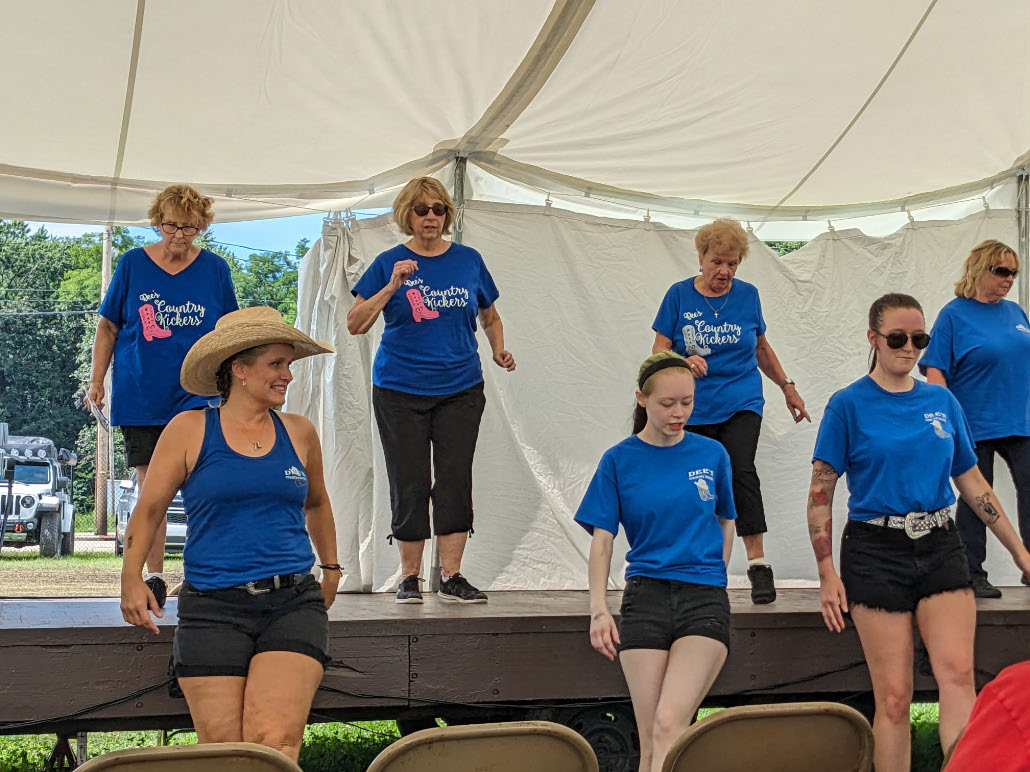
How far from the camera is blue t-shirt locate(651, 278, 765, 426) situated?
445cm

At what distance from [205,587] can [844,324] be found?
15.5 ft

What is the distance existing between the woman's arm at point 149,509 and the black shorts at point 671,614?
4.45 feet

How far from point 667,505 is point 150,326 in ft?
6.45

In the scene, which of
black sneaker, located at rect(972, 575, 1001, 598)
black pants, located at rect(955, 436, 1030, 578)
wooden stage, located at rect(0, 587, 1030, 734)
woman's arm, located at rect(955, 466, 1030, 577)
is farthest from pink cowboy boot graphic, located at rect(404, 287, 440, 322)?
black sneaker, located at rect(972, 575, 1001, 598)

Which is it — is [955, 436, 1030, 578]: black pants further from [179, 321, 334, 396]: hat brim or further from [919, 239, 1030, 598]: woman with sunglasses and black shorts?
[179, 321, 334, 396]: hat brim

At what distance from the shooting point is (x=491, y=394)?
588 cm

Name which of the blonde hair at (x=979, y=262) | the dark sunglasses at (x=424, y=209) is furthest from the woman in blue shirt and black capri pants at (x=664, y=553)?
the blonde hair at (x=979, y=262)

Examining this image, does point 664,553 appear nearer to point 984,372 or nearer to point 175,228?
point 175,228

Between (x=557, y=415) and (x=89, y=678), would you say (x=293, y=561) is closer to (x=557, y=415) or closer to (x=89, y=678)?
(x=89, y=678)

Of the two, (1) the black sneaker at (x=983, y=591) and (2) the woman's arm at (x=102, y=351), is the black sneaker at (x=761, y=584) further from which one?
(2) the woman's arm at (x=102, y=351)

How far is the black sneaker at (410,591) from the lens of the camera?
173 inches

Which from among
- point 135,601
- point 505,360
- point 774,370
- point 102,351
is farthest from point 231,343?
point 774,370

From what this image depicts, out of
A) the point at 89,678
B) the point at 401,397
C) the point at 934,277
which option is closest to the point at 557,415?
the point at 401,397

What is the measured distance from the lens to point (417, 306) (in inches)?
171
